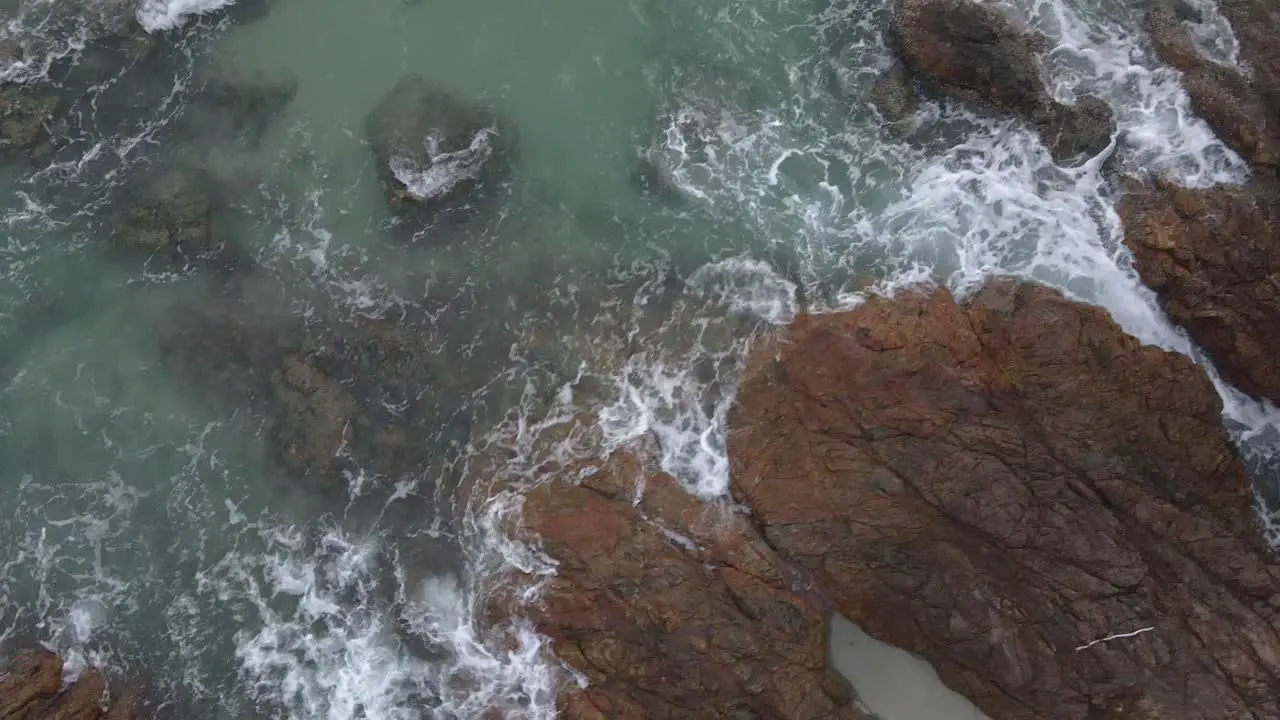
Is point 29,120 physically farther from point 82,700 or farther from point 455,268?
point 82,700

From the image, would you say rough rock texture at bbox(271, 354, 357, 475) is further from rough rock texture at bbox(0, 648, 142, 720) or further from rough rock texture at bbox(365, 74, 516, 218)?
rough rock texture at bbox(0, 648, 142, 720)

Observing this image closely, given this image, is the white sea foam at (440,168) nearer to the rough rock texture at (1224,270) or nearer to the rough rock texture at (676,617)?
the rough rock texture at (676,617)

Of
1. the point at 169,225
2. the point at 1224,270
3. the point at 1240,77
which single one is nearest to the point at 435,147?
the point at 169,225

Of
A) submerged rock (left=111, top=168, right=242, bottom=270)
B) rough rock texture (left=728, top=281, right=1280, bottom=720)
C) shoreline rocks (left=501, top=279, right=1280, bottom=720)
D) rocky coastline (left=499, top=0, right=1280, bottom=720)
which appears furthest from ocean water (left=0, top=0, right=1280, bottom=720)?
rough rock texture (left=728, top=281, right=1280, bottom=720)

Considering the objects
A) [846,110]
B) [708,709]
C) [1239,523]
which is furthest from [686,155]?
[1239,523]

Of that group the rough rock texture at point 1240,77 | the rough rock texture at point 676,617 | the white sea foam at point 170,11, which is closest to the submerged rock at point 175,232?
the white sea foam at point 170,11

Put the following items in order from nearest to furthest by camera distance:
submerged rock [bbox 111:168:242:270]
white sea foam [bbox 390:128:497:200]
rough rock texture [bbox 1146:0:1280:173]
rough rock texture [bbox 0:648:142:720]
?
rough rock texture [bbox 0:648:142:720]
rough rock texture [bbox 1146:0:1280:173]
submerged rock [bbox 111:168:242:270]
white sea foam [bbox 390:128:497:200]
